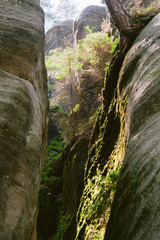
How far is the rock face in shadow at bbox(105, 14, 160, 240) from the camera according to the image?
2584mm

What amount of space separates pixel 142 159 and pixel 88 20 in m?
20.2

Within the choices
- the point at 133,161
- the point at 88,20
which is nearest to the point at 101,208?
the point at 133,161

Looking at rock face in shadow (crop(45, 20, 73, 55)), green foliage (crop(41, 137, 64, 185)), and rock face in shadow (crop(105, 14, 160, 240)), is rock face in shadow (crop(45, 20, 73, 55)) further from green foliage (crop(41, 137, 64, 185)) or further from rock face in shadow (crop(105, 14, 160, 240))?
rock face in shadow (crop(105, 14, 160, 240))

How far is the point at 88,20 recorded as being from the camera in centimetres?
2092

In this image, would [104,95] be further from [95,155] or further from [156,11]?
[156,11]

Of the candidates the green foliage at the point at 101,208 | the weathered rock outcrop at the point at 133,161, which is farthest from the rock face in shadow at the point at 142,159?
the green foliage at the point at 101,208

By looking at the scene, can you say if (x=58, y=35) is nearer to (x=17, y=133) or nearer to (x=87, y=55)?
(x=87, y=55)

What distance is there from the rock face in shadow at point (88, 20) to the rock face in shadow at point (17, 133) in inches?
600

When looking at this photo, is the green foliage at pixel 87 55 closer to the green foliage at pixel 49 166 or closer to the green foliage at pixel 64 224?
the green foliage at pixel 49 166

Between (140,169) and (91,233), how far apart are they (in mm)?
2785

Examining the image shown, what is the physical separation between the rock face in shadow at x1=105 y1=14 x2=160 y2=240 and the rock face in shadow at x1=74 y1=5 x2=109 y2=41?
15623 millimetres

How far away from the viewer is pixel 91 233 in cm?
514

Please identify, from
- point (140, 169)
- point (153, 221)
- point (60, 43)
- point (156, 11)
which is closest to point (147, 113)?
point (140, 169)

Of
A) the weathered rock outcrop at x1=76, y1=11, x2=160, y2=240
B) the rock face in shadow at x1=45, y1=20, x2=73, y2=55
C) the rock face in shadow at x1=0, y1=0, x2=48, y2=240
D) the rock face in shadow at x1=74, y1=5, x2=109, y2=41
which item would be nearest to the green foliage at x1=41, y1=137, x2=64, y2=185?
the weathered rock outcrop at x1=76, y1=11, x2=160, y2=240
